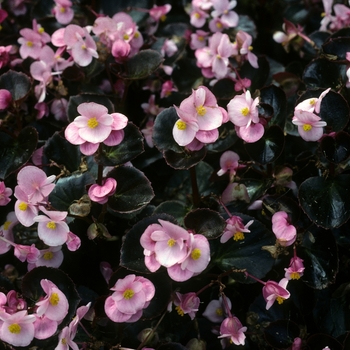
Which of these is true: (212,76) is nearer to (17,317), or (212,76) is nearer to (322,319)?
(322,319)

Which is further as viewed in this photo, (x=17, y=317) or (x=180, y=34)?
(x=180, y=34)

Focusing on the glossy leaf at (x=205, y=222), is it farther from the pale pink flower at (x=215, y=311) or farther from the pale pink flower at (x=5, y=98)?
the pale pink flower at (x=5, y=98)

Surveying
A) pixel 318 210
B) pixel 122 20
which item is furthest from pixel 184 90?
pixel 318 210

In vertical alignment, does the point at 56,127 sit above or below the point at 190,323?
above

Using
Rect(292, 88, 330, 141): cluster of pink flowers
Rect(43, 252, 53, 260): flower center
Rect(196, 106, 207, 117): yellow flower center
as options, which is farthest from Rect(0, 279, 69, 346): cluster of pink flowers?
Rect(292, 88, 330, 141): cluster of pink flowers

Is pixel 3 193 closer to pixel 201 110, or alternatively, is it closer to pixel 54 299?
pixel 54 299

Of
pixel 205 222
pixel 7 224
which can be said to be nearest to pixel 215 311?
pixel 205 222

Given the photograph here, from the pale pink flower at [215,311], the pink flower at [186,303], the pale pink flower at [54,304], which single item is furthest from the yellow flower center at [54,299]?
the pale pink flower at [215,311]
